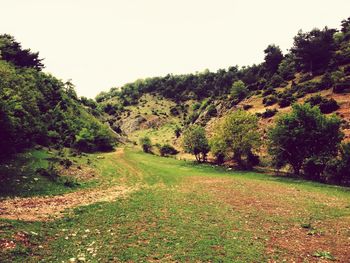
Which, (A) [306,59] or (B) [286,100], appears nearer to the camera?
(B) [286,100]

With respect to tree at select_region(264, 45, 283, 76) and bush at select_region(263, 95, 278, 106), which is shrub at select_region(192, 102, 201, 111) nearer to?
tree at select_region(264, 45, 283, 76)

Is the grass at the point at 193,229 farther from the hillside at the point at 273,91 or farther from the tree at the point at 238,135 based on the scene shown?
the hillside at the point at 273,91

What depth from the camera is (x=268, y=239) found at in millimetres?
17062

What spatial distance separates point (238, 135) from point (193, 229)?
134ft

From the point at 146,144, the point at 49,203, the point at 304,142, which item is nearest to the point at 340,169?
the point at 304,142

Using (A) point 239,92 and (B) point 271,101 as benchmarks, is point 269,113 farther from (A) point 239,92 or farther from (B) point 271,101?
(A) point 239,92

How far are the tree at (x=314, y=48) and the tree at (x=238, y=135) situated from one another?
5921cm

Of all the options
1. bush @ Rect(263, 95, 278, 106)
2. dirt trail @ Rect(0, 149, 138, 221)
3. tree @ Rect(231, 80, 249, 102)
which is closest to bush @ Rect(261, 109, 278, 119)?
bush @ Rect(263, 95, 278, 106)

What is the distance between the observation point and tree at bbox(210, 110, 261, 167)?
186 ft

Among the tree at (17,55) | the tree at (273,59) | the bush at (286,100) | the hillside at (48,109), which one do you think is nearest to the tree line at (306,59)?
the tree at (273,59)

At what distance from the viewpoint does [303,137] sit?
46.3 m

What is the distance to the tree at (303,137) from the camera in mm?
44500

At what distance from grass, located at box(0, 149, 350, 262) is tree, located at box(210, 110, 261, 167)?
967 inches

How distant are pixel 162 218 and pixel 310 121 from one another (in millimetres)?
36105
